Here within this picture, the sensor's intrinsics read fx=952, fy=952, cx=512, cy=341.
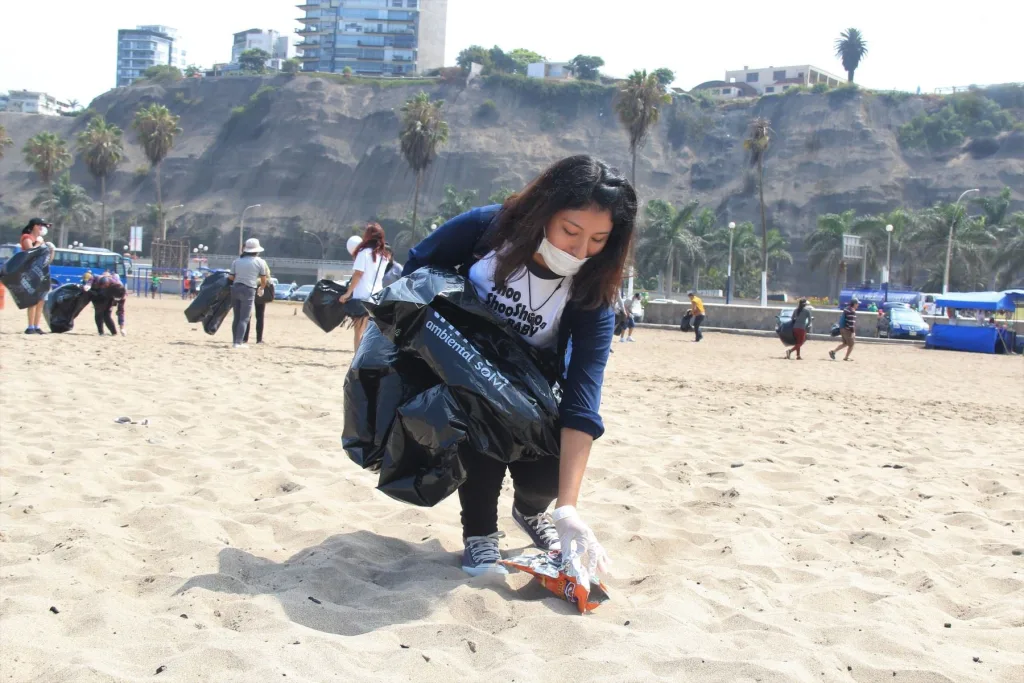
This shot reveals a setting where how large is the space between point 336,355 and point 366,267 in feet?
8.28

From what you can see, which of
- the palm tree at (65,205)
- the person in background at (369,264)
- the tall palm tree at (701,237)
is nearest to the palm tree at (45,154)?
the palm tree at (65,205)

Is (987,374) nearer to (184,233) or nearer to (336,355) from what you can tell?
(336,355)

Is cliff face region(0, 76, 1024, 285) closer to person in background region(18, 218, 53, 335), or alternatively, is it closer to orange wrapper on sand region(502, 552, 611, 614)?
person in background region(18, 218, 53, 335)

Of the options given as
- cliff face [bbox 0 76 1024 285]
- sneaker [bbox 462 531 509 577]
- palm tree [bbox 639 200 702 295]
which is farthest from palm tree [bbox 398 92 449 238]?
sneaker [bbox 462 531 509 577]

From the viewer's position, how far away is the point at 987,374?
56.6 ft

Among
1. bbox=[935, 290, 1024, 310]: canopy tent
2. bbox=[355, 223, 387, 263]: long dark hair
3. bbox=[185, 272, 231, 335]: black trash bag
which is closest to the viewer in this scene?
bbox=[355, 223, 387, 263]: long dark hair

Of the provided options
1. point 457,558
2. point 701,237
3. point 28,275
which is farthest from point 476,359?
point 701,237

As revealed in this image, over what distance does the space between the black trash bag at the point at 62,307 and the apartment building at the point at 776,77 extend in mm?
141281

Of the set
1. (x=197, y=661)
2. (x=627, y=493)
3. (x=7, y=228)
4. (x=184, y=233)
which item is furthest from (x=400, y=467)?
(x=7, y=228)

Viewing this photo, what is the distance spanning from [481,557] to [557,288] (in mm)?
979

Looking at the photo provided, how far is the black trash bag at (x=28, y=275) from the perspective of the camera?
11836 mm

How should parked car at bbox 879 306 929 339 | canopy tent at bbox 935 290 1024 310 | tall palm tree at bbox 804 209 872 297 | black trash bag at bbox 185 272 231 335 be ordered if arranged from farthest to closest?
1. tall palm tree at bbox 804 209 872 297
2. parked car at bbox 879 306 929 339
3. canopy tent at bbox 935 290 1024 310
4. black trash bag at bbox 185 272 231 335

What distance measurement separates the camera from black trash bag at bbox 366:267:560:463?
3074 millimetres

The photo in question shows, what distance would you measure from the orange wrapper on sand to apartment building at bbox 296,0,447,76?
15751 cm
